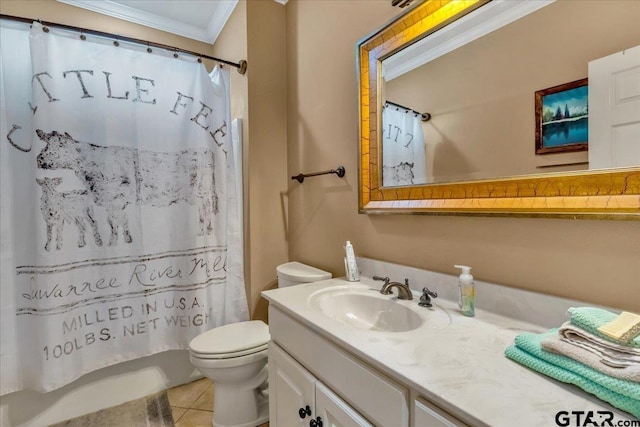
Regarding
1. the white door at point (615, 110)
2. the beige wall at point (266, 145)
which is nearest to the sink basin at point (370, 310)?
the white door at point (615, 110)

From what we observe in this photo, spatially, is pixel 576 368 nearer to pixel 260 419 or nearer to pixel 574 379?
pixel 574 379

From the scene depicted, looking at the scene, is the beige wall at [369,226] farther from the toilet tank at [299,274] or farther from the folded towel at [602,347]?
the folded towel at [602,347]

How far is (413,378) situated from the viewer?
576 millimetres

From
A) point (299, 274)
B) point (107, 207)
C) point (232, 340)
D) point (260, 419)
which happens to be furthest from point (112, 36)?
point (260, 419)

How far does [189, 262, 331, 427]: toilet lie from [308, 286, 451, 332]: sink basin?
13.0 inches

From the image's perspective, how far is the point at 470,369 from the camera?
1.96 feet

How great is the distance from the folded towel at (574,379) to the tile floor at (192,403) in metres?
1.41

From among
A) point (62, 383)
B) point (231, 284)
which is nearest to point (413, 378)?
point (231, 284)

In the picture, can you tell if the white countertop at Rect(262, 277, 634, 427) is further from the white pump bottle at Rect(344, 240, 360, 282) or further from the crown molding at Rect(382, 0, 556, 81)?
the crown molding at Rect(382, 0, 556, 81)

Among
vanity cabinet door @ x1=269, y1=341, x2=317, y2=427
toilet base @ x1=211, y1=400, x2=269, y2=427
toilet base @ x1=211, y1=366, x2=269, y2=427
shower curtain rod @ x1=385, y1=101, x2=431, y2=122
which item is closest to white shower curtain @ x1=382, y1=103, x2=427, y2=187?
shower curtain rod @ x1=385, y1=101, x2=431, y2=122

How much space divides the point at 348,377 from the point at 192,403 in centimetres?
145

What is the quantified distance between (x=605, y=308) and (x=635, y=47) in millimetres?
633

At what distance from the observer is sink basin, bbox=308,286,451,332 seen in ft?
3.14

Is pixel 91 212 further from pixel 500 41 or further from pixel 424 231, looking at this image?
pixel 500 41
